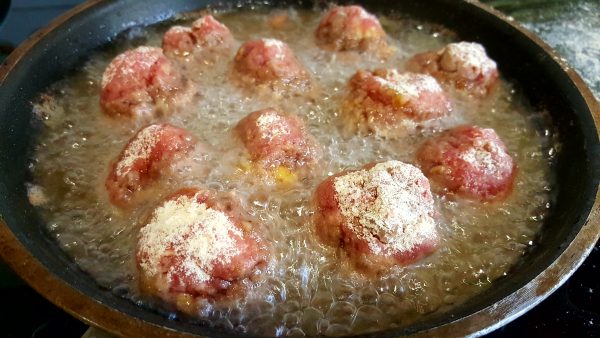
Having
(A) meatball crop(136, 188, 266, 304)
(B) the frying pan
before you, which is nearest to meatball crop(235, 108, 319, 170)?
(A) meatball crop(136, 188, 266, 304)

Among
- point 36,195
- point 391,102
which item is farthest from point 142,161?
point 391,102

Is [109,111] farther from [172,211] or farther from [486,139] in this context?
[486,139]

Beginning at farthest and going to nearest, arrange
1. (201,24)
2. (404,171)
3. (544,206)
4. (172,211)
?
(201,24) → (544,206) → (404,171) → (172,211)

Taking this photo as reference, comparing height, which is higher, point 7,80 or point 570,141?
point 7,80

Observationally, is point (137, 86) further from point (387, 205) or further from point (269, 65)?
point (387, 205)

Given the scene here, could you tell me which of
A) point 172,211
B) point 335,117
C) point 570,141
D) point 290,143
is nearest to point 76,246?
point 172,211

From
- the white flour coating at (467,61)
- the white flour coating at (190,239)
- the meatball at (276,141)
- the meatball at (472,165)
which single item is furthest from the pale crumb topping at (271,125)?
the white flour coating at (467,61)

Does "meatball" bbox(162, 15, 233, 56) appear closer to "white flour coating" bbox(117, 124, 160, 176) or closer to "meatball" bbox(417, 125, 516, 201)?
"white flour coating" bbox(117, 124, 160, 176)
